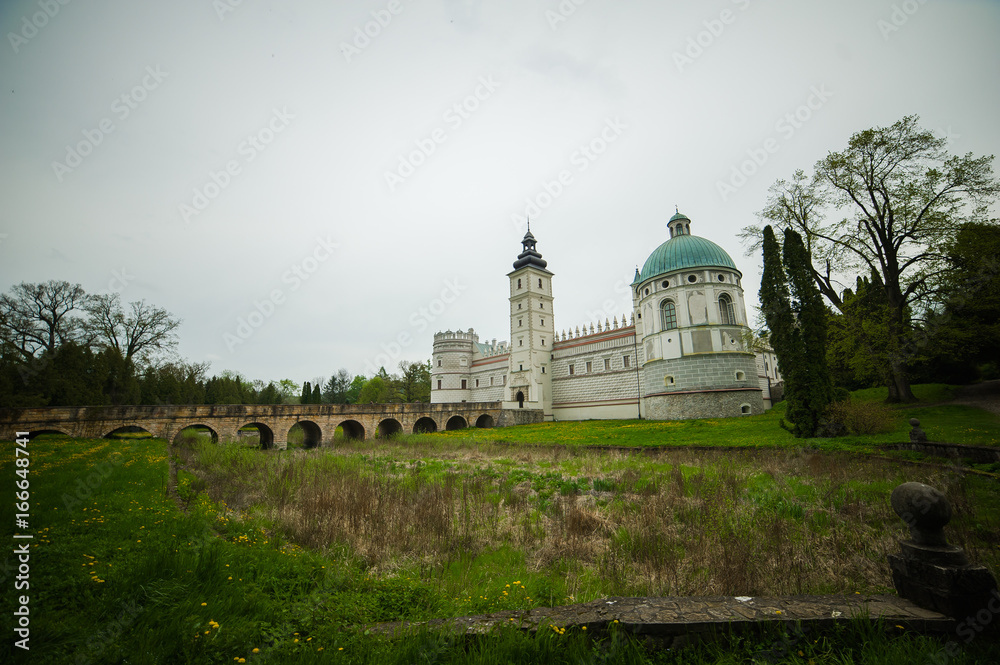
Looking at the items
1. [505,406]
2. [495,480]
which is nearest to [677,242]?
[505,406]

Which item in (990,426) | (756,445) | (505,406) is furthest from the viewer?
(505,406)

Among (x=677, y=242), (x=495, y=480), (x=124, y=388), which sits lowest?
(x=495, y=480)

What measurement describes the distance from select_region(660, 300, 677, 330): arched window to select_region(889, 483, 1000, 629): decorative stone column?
1161 inches

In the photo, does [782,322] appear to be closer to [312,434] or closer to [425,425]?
[312,434]

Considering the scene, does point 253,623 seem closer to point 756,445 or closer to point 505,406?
point 756,445

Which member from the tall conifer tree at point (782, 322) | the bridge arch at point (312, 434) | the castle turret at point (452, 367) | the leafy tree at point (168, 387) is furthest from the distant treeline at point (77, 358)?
the tall conifer tree at point (782, 322)

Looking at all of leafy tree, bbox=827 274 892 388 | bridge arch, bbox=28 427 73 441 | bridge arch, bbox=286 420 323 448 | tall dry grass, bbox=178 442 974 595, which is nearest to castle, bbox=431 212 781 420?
leafy tree, bbox=827 274 892 388

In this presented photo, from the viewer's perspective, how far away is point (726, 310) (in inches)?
1204

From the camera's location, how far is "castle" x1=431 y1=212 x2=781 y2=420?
96.9ft

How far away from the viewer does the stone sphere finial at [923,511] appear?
126 inches

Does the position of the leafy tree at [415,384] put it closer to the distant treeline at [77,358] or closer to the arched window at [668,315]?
the distant treeline at [77,358]

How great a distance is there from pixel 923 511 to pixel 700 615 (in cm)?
194

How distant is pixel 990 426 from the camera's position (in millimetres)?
12523

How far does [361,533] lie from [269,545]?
134 centimetres
